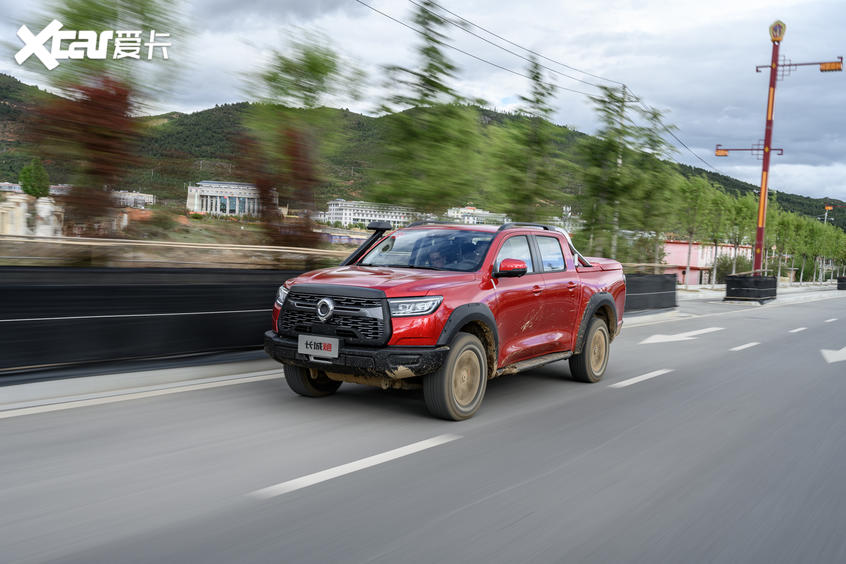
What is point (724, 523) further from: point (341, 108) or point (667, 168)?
point (667, 168)

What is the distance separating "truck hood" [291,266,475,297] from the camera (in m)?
5.97

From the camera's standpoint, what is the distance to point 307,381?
684 cm

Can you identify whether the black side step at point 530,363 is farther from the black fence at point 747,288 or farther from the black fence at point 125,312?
the black fence at point 747,288

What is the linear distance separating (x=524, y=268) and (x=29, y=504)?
436 centimetres

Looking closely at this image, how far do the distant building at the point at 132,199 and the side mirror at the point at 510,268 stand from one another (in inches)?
241

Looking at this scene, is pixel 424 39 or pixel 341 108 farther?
pixel 424 39

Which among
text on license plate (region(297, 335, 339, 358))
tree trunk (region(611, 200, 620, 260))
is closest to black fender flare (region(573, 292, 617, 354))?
text on license plate (region(297, 335, 339, 358))

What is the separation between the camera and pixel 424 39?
16250mm

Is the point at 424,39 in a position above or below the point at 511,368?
above

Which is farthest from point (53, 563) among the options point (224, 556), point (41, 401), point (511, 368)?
point (511, 368)

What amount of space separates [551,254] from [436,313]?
7.93 ft

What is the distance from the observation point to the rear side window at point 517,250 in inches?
280

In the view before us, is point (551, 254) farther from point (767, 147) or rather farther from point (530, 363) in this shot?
point (767, 147)

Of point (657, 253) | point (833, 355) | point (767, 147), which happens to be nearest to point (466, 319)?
point (833, 355)
